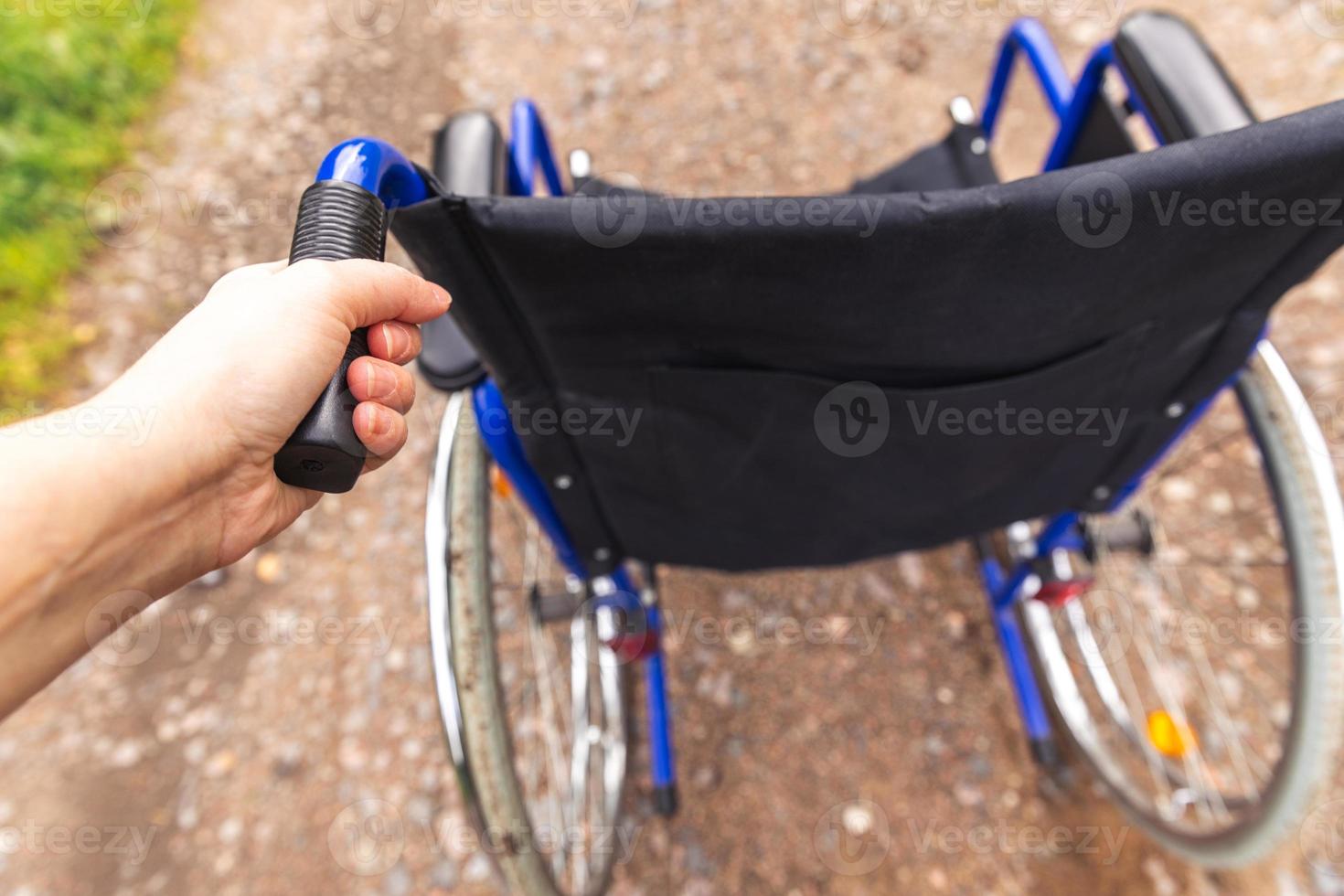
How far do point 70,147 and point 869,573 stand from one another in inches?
136

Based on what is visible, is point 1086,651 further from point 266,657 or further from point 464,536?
point 266,657

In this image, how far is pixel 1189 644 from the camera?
189 centimetres

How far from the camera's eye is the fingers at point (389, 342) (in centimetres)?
78

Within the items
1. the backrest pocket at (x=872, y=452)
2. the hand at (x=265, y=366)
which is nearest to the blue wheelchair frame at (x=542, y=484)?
the hand at (x=265, y=366)

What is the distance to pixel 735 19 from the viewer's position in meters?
3.32

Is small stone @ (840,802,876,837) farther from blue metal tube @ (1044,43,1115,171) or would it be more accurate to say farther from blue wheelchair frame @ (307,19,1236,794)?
blue metal tube @ (1044,43,1115,171)

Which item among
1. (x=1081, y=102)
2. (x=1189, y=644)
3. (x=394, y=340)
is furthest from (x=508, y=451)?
(x=1189, y=644)

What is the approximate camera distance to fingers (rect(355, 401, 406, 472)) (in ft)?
2.24

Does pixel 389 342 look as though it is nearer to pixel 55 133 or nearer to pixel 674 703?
pixel 674 703

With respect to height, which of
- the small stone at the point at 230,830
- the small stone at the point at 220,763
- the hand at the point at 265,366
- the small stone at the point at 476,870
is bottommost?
the small stone at the point at 476,870

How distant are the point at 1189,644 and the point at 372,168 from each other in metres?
2.12

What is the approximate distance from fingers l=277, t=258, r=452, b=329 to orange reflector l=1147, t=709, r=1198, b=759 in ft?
6.40

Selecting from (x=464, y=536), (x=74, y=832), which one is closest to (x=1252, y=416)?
(x=464, y=536)

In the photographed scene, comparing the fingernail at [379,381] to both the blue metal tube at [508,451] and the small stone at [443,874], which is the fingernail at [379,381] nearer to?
the blue metal tube at [508,451]
